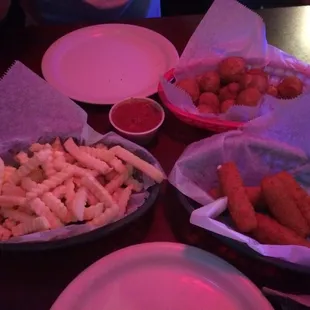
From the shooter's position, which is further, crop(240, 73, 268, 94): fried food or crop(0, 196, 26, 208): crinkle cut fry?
crop(240, 73, 268, 94): fried food

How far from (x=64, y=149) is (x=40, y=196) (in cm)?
15

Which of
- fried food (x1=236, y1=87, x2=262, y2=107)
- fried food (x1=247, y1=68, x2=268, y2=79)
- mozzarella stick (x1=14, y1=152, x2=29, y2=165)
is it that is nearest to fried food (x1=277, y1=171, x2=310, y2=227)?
fried food (x1=236, y1=87, x2=262, y2=107)

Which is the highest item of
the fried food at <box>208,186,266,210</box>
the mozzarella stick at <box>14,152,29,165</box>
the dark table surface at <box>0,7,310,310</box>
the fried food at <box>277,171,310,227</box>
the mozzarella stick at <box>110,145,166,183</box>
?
the fried food at <box>277,171,310,227</box>

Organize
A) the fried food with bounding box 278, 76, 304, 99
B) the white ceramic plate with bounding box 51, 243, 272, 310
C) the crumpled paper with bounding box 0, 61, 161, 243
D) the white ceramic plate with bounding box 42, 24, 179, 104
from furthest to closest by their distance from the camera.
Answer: the white ceramic plate with bounding box 42, 24, 179, 104
the fried food with bounding box 278, 76, 304, 99
the crumpled paper with bounding box 0, 61, 161, 243
the white ceramic plate with bounding box 51, 243, 272, 310

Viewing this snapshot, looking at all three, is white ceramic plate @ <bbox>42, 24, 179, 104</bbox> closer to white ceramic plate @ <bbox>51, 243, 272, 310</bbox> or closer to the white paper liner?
the white paper liner

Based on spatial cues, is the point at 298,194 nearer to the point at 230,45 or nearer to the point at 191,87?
the point at 191,87

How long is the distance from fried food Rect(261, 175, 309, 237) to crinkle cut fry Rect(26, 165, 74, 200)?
1.11ft

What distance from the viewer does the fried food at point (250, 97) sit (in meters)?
1.03

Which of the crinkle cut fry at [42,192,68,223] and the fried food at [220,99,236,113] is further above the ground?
the fried food at [220,99,236,113]

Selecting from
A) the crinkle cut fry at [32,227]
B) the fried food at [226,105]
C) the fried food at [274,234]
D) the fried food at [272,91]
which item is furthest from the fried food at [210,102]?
the crinkle cut fry at [32,227]

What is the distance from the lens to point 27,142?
96 cm

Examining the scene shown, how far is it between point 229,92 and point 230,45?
0.52ft

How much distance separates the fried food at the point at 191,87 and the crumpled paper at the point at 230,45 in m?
0.05

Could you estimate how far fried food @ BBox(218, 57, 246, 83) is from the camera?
1.10 m
